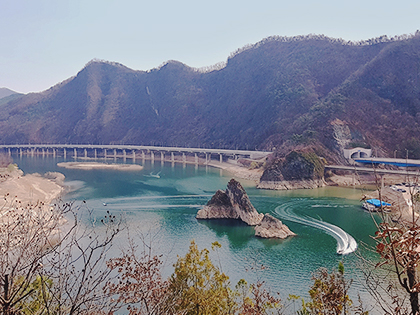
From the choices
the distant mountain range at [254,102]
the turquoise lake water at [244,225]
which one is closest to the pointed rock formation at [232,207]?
the turquoise lake water at [244,225]

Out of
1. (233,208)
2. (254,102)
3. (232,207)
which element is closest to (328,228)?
(233,208)

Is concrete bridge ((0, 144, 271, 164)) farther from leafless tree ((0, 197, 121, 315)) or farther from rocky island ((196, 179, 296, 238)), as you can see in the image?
leafless tree ((0, 197, 121, 315))

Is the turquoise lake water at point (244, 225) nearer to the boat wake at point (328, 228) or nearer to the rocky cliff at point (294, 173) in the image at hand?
the boat wake at point (328, 228)

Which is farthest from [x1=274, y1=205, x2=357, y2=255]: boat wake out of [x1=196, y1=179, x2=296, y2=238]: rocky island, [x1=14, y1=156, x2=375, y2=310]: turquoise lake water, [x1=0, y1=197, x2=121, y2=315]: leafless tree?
[x1=0, y1=197, x2=121, y2=315]: leafless tree

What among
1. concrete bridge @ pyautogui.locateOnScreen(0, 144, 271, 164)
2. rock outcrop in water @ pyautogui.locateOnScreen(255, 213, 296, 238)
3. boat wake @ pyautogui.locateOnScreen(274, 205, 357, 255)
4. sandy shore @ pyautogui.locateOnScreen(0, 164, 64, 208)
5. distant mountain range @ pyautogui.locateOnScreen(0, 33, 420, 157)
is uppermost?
distant mountain range @ pyautogui.locateOnScreen(0, 33, 420, 157)

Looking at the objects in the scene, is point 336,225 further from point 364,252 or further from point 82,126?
point 82,126

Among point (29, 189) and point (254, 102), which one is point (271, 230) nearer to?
point (29, 189)
